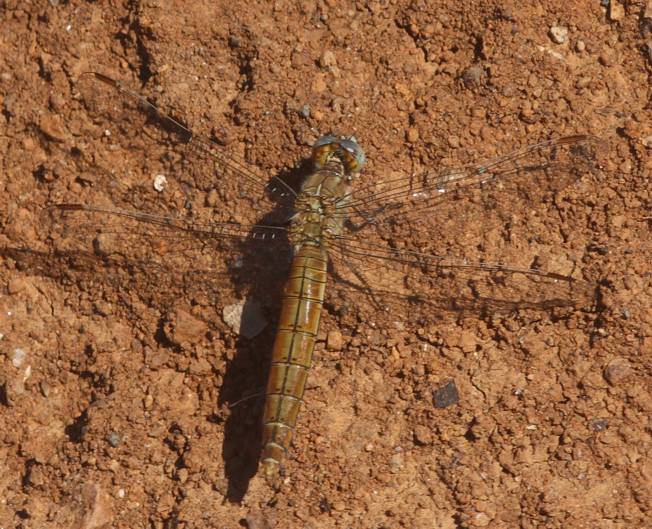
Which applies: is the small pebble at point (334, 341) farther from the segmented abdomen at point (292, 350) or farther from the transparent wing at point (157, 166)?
the transparent wing at point (157, 166)

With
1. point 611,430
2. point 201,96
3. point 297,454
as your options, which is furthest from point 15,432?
point 611,430

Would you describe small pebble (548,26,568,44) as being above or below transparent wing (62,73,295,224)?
above

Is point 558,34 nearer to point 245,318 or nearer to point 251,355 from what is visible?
point 245,318

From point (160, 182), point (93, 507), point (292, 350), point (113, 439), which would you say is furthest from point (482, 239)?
point (93, 507)

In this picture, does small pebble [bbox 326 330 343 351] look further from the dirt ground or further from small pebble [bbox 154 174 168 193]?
small pebble [bbox 154 174 168 193]

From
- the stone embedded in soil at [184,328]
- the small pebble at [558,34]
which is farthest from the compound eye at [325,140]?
the small pebble at [558,34]

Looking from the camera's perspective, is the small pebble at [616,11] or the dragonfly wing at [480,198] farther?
the small pebble at [616,11]

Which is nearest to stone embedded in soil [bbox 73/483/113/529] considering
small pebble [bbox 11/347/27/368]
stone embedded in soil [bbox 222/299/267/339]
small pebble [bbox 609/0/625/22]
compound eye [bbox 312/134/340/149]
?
small pebble [bbox 11/347/27/368]
